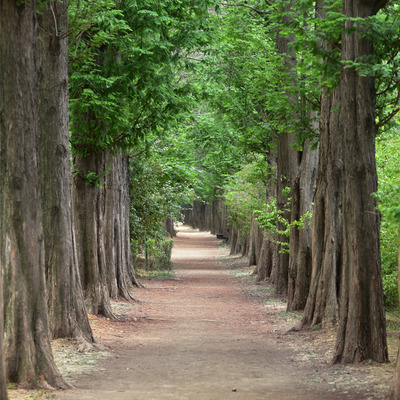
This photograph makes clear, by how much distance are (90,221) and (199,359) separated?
221 inches

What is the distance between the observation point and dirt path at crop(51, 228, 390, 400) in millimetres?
8945

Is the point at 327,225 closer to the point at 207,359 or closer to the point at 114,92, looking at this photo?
the point at 207,359

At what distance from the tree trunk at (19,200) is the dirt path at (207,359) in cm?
78

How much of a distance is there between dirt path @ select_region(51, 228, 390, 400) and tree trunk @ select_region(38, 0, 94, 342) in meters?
1.32

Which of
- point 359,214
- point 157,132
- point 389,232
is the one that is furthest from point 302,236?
point 359,214

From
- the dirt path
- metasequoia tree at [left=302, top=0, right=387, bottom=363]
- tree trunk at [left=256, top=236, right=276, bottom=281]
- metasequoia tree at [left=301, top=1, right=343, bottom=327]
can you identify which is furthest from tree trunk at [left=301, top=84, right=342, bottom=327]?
tree trunk at [left=256, top=236, right=276, bottom=281]

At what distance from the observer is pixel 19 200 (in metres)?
8.81

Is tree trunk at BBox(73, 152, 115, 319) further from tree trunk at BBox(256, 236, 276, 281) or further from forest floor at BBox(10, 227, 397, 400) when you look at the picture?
tree trunk at BBox(256, 236, 276, 281)

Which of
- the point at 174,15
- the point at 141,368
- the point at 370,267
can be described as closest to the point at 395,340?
the point at 370,267

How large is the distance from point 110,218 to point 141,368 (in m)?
10.6

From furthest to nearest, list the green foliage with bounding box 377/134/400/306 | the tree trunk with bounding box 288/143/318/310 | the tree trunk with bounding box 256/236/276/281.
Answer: the tree trunk with bounding box 256/236/276/281
the tree trunk with bounding box 288/143/318/310
the green foliage with bounding box 377/134/400/306

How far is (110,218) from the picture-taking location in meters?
21.1

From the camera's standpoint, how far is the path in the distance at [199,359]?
29.3ft

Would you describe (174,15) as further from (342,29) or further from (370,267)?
(370,267)
